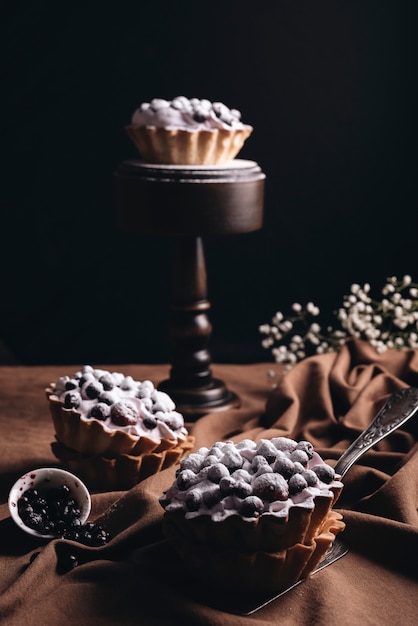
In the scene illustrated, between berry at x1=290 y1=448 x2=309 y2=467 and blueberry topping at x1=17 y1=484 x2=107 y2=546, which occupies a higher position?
berry at x1=290 y1=448 x2=309 y2=467

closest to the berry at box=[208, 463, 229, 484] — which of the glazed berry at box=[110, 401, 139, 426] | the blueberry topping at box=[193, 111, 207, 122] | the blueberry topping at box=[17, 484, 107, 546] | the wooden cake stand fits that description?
the blueberry topping at box=[17, 484, 107, 546]

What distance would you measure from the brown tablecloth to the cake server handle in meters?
0.08

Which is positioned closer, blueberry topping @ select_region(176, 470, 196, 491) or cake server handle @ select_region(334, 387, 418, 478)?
blueberry topping @ select_region(176, 470, 196, 491)

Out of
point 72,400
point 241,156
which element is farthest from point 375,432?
point 241,156

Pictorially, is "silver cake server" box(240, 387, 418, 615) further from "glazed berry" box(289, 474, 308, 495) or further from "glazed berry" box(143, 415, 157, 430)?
"glazed berry" box(143, 415, 157, 430)

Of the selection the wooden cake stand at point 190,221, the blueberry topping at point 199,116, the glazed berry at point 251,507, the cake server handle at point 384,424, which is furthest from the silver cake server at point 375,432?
the blueberry topping at point 199,116

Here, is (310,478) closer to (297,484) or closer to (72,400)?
(297,484)

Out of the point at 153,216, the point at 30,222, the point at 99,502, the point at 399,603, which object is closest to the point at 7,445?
the point at 99,502

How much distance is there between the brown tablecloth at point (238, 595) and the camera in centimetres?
148

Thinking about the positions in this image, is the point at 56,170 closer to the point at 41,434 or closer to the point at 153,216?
the point at 153,216

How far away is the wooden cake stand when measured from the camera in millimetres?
2430

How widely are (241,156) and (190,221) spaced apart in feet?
3.51

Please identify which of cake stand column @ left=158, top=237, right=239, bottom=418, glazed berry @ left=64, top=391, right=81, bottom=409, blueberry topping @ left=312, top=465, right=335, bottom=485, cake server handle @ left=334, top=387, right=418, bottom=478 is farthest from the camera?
cake stand column @ left=158, top=237, right=239, bottom=418

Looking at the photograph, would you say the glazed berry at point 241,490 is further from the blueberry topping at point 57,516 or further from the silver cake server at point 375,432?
the blueberry topping at point 57,516
